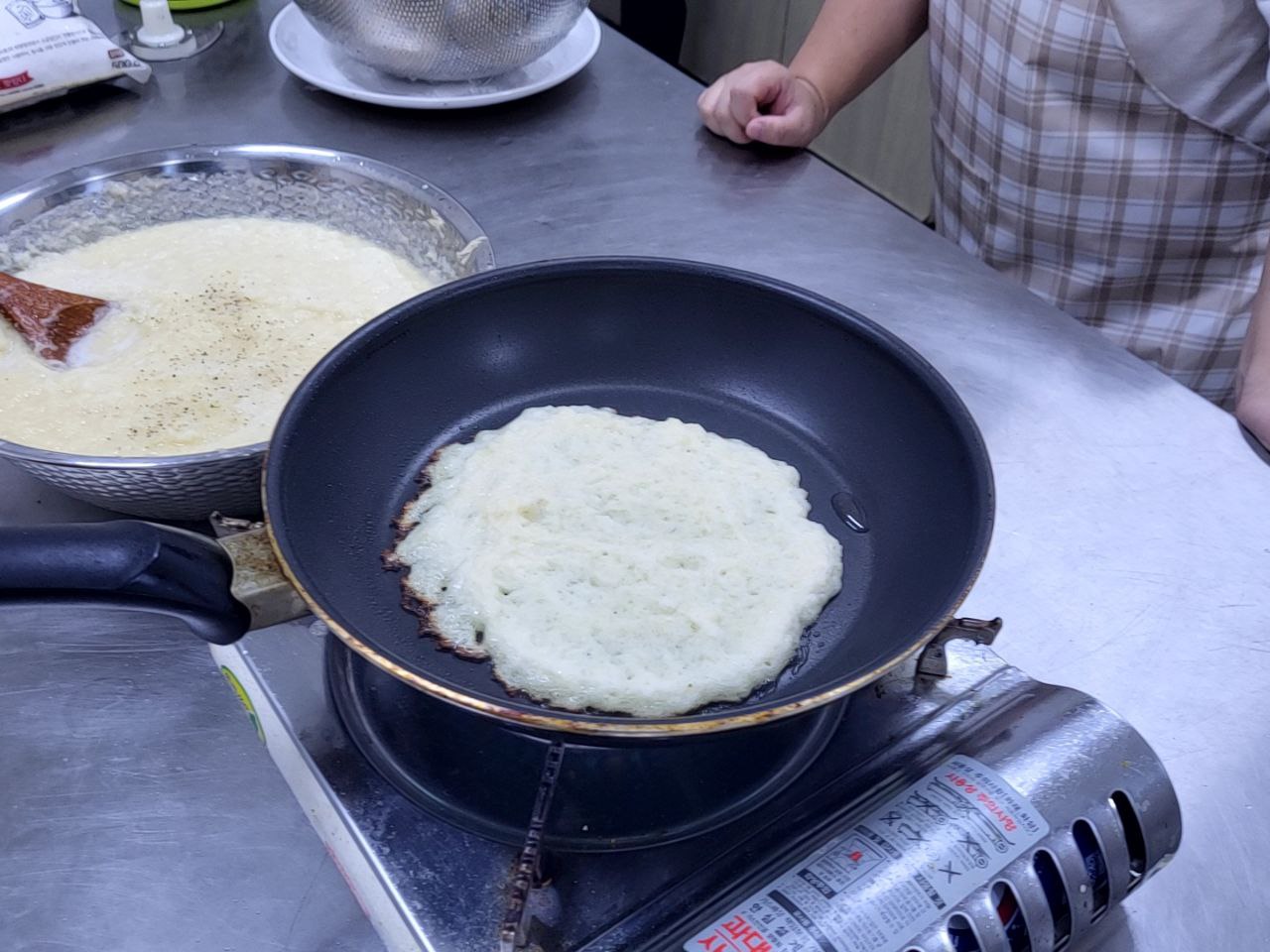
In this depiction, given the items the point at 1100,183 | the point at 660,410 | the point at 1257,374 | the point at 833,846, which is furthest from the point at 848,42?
the point at 833,846

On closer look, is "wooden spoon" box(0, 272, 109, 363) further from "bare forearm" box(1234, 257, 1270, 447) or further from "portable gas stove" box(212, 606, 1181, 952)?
"bare forearm" box(1234, 257, 1270, 447)

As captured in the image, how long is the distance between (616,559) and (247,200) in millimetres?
632

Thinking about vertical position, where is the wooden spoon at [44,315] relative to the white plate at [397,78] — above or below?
below

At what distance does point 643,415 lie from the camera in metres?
0.90

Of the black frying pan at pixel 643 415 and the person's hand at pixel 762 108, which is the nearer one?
the black frying pan at pixel 643 415

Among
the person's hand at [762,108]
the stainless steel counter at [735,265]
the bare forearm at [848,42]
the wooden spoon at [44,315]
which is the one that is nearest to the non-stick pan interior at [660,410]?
the stainless steel counter at [735,265]

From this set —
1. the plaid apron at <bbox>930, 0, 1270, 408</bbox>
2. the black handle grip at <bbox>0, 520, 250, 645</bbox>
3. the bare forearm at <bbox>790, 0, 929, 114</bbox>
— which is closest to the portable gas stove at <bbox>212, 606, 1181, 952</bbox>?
the black handle grip at <bbox>0, 520, 250, 645</bbox>

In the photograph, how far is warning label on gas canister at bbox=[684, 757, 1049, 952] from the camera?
55cm

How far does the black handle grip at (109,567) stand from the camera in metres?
0.56

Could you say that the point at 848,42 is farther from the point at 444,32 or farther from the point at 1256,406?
the point at 1256,406

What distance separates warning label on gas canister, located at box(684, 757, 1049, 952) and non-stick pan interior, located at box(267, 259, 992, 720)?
0.09 meters

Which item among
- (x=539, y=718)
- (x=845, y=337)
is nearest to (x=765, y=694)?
(x=539, y=718)

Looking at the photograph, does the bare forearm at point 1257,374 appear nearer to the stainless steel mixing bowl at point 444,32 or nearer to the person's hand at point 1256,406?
the person's hand at point 1256,406

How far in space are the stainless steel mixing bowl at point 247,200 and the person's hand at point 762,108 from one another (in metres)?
0.49
